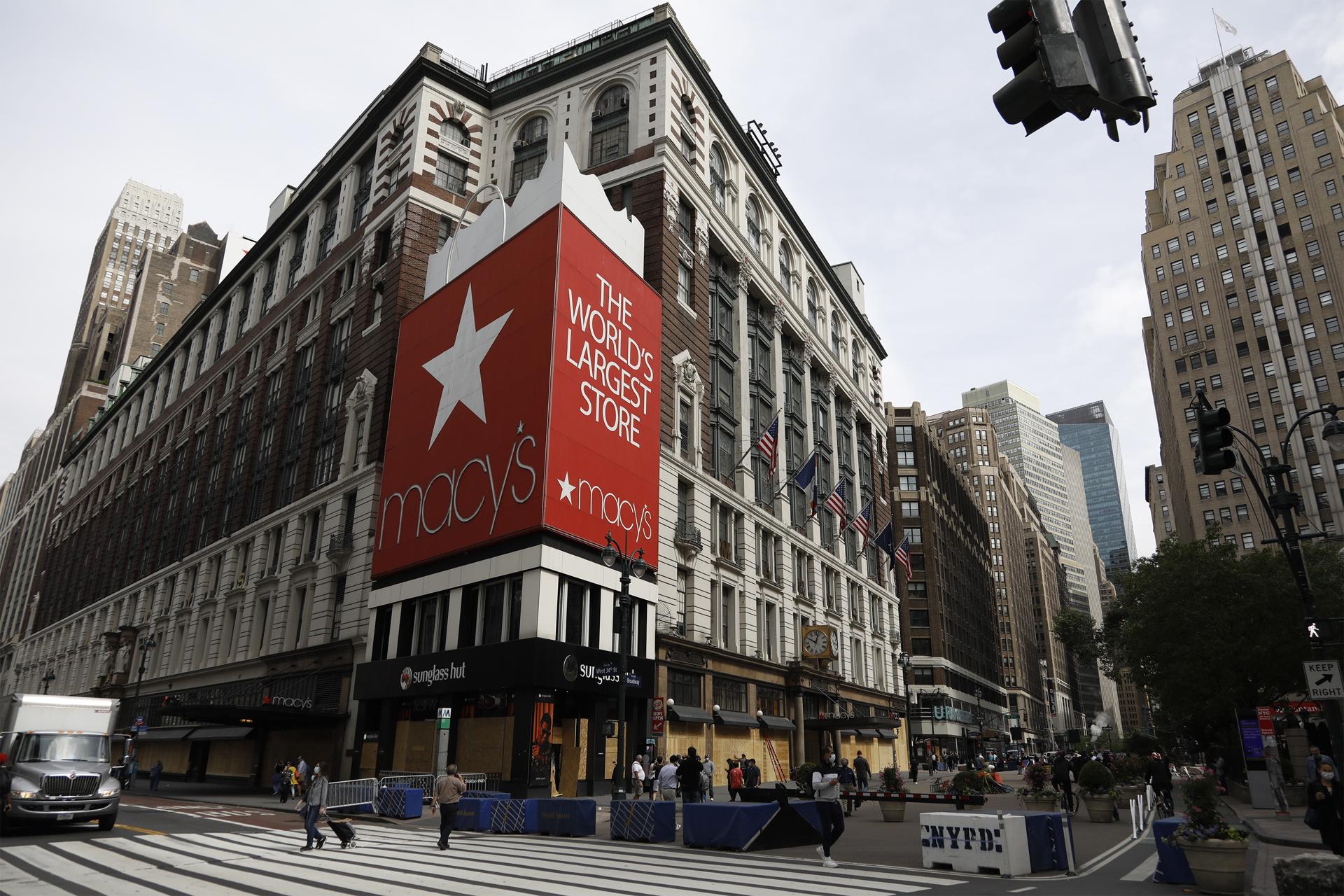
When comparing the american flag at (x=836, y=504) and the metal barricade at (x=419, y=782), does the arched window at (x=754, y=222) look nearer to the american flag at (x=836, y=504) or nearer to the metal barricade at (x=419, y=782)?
the american flag at (x=836, y=504)

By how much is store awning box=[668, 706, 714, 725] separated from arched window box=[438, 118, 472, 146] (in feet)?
112

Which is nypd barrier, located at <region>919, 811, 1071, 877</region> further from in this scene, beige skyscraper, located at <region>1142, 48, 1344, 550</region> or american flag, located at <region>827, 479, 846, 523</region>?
beige skyscraper, located at <region>1142, 48, 1344, 550</region>

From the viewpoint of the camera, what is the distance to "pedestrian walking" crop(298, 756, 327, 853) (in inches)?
659

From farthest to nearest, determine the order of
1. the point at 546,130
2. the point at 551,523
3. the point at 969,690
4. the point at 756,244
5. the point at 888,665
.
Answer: the point at 969,690, the point at 888,665, the point at 756,244, the point at 546,130, the point at 551,523

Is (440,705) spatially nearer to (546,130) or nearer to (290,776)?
(290,776)

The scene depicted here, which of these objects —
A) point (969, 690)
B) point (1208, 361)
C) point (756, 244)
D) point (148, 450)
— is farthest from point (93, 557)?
point (1208, 361)

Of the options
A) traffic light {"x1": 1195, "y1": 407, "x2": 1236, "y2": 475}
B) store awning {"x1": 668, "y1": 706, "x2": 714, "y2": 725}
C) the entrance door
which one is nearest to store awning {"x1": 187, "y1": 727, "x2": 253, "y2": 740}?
the entrance door

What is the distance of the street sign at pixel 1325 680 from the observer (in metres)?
14.8

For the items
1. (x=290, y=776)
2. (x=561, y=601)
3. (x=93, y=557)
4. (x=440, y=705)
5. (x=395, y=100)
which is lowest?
(x=290, y=776)

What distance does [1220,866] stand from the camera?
11680 millimetres

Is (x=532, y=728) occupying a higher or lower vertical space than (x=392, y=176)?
lower

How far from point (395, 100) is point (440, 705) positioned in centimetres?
3594

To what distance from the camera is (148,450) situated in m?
77.0

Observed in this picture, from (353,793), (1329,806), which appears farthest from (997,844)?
(353,793)
